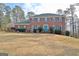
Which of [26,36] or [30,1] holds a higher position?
[30,1]

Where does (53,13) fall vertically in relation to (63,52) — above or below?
above

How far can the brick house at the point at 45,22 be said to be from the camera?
3.86 metres

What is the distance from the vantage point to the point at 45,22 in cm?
388

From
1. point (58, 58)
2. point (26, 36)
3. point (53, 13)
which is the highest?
point (53, 13)

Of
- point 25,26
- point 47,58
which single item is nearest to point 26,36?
point 25,26

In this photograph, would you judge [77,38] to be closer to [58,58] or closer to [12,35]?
[58,58]

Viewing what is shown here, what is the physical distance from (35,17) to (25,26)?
0.17 m

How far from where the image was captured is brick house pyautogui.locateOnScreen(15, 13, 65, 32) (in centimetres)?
386

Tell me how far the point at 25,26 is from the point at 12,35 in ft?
0.63

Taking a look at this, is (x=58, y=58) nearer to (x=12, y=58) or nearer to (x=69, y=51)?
(x=69, y=51)

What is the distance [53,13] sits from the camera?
387 cm

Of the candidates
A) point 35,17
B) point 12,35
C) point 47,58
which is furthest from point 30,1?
point 47,58

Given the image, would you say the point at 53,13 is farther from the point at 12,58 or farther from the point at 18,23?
the point at 12,58

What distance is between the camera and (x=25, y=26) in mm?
3908
